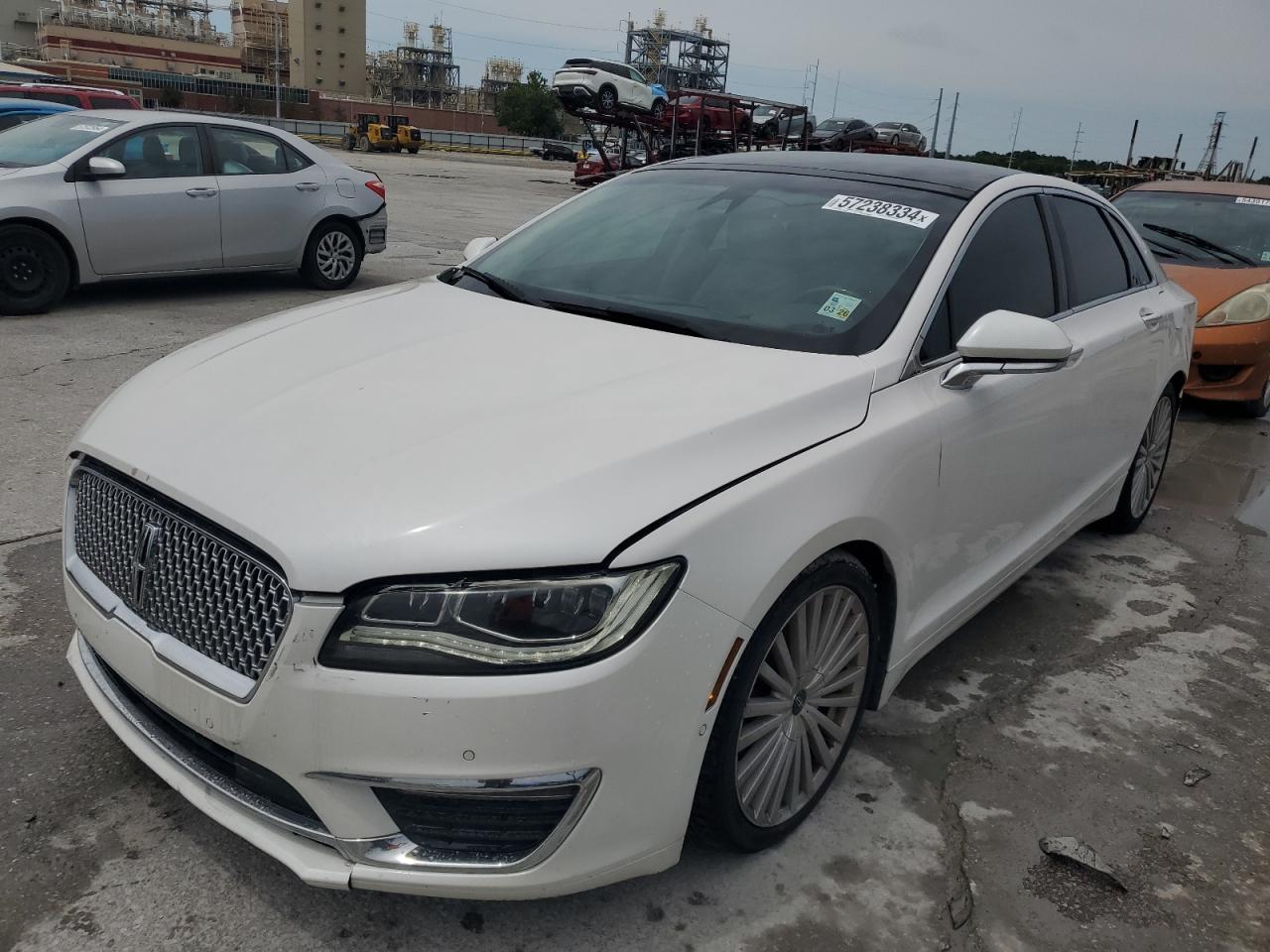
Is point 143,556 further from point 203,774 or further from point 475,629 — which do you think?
point 475,629

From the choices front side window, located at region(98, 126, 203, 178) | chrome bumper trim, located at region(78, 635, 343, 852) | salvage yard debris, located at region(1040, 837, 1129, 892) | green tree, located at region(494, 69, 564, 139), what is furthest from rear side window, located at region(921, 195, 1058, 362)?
green tree, located at region(494, 69, 564, 139)

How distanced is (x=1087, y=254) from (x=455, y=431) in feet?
9.40

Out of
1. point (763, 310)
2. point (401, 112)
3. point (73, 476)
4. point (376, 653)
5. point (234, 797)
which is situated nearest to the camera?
point (376, 653)

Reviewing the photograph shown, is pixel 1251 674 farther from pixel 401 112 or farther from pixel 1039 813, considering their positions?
pixel 401 112

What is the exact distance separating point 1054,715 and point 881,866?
1075mm

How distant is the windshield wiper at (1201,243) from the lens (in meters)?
7.77

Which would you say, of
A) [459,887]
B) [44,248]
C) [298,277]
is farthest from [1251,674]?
[298,277]

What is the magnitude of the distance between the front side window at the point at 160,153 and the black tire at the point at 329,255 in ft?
3.68

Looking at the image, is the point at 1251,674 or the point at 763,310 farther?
the point at 1251,674

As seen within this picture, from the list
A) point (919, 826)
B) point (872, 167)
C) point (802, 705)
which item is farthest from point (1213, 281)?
point (802, 705)

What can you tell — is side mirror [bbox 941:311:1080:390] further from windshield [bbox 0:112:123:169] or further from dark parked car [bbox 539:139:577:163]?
dark parked car [bbox 539:139:577:163]

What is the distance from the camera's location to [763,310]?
292 centimetres

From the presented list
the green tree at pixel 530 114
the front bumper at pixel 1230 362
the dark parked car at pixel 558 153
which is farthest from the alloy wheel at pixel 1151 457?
the green tree at pixel 530 114

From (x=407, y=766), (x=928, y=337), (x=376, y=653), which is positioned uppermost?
(x=928, y=337)
